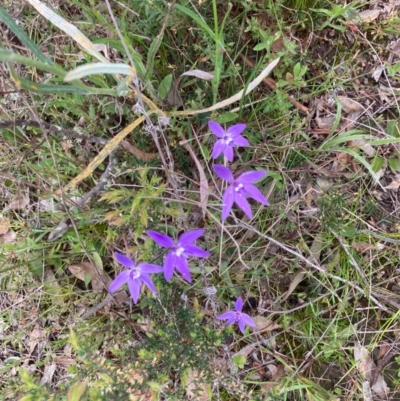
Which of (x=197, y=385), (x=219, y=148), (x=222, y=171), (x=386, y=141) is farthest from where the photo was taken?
(x=386, y=141)

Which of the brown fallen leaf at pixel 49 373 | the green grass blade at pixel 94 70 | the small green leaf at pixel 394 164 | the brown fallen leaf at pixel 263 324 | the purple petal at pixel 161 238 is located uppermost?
the green grass blade at pixel 94 70

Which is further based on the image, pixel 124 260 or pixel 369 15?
pixel 369 15

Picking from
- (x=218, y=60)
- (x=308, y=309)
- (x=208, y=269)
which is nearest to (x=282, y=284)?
(x=308, y=309)

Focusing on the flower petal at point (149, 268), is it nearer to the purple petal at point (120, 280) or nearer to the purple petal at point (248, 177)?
the purple petal at point (120, 280)

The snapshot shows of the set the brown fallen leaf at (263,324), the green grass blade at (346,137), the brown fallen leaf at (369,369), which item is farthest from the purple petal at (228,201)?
the brown fallen leaf at (369,369)

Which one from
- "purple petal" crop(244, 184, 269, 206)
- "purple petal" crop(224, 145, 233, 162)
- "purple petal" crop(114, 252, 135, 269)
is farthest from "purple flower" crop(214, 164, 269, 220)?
"purple petal" crop(114, 252, 135, 269)

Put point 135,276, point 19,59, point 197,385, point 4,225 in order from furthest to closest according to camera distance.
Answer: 1. point 4,225
2. point 197,385
3. point 135,276
4. point 19,59

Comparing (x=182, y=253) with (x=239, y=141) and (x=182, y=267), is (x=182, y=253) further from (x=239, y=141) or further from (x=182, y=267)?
(x=239, y=141)

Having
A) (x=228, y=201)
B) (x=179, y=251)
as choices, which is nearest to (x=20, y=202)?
(x=179, y=251)

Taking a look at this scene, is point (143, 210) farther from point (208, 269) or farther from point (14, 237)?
point (14, 237)

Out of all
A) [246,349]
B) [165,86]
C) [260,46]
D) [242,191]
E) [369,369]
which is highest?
[260,46]
